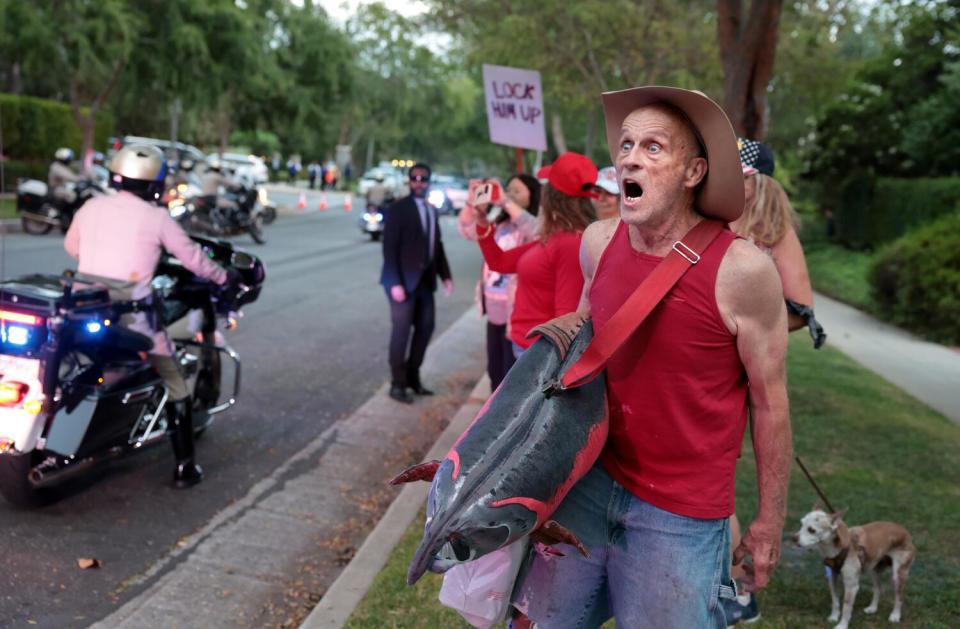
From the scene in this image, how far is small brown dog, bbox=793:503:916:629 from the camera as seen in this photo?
446cm

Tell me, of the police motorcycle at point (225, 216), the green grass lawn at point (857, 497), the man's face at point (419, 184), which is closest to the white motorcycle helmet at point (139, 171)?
the green grass lawn at point (857, 497)

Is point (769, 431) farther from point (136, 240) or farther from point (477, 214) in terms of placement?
point (136, 240)

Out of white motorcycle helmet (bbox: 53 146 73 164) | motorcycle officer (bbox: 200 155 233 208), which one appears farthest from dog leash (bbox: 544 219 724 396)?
motorcycle officer (bbox: 200 155 233 208)

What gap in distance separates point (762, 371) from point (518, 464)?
652 mm

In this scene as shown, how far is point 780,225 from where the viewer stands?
4.14m

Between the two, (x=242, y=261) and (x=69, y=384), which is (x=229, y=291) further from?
(x=69, y=384)

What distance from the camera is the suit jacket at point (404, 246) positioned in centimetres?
863

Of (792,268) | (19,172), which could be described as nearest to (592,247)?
(792,268)

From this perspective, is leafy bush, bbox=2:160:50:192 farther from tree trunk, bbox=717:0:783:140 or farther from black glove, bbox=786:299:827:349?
black glove, bbox=786:299:827:349

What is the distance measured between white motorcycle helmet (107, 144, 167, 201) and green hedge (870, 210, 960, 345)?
11.5 metres

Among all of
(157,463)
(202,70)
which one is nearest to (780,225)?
(157,463)

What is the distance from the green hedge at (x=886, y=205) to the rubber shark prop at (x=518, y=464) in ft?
59.2

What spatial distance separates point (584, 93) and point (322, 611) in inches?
721

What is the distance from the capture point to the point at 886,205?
24.6 metres
